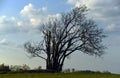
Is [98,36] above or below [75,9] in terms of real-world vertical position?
Answer: below

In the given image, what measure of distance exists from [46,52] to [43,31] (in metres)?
3.94

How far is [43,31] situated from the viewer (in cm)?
5916

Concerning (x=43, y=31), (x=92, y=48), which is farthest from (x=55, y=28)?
(x=92, y=48)

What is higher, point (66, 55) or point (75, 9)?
point (75, 9)

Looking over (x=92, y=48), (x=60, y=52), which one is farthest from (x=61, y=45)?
(x=92, y=48)

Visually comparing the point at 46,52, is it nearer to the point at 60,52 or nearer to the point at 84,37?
the point at 60,52

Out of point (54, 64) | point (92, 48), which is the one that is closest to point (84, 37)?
point (92, 48)

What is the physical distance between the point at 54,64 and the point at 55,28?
5870 mm

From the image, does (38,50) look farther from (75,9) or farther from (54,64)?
(75,9)

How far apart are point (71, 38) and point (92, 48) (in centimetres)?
374

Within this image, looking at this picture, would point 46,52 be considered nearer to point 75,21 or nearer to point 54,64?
point 54,64

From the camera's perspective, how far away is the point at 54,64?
187ft

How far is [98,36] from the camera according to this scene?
186 ft

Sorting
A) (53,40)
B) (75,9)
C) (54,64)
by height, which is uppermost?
(75,9)
